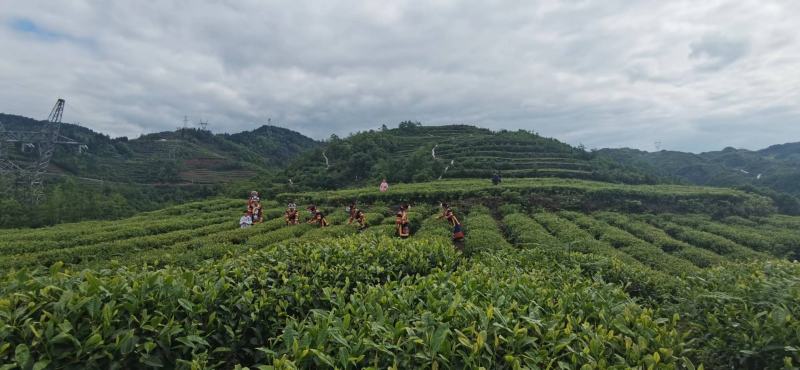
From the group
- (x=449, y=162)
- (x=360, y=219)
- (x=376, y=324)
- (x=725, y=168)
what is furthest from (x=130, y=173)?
(x=725, y=168)

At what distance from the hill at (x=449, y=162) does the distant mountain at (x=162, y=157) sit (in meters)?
23.6

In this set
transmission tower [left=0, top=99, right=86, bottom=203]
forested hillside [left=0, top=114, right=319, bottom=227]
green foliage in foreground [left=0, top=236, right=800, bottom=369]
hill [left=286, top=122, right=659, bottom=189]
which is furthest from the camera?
hill [left=286, top=122, right=659, bottom=189]

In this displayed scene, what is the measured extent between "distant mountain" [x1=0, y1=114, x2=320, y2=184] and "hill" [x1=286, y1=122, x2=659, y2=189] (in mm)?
23610

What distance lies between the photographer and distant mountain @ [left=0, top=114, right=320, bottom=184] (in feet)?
203

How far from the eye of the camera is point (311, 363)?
284cm

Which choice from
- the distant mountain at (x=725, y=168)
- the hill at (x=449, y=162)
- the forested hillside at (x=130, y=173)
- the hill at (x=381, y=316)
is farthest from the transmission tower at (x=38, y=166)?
the distant mountain at (x=725, y=168)

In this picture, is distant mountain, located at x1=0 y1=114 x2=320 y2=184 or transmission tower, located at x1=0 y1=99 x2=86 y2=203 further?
distant mountain, located at x1=0 y1=114 x2=320 y2=184

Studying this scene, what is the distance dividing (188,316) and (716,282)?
551 cm

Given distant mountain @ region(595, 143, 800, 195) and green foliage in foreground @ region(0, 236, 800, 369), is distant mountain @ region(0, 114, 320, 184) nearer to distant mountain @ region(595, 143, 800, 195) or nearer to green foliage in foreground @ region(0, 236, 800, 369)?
distant mountain @ region(595, 143, 800, 195)

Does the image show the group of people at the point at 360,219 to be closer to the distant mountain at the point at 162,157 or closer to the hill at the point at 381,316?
the hill at the point at 381,316

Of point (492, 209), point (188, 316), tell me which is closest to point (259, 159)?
point (492, 209)

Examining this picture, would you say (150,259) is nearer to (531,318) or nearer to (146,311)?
(146,311)

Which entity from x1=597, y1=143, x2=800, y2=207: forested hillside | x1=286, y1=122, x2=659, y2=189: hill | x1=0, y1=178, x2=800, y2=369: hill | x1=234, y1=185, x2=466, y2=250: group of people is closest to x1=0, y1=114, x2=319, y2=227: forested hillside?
x1=286, y1=122, x2=659, y2=189: hill

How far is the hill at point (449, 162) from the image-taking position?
40.0 metres
